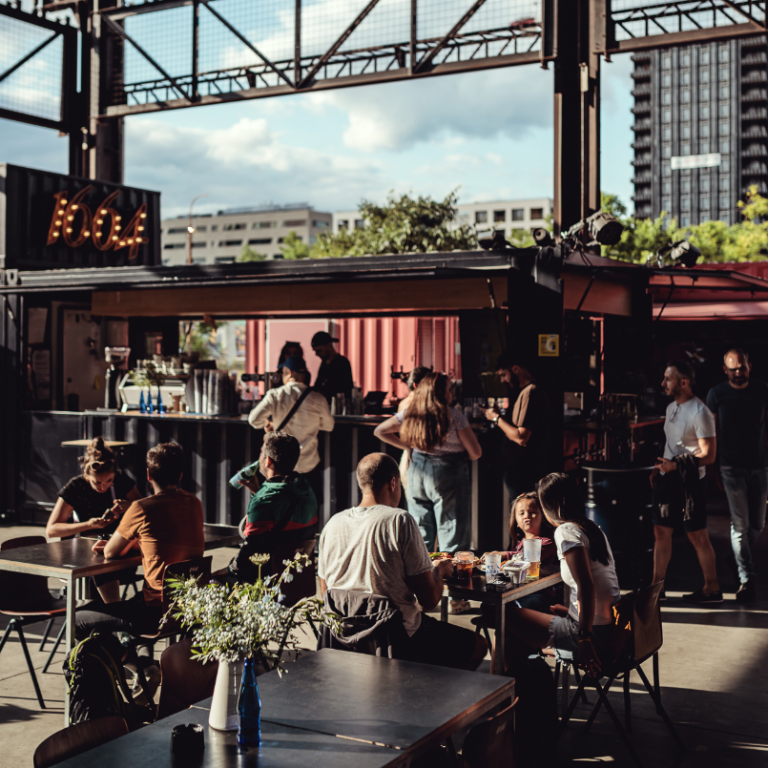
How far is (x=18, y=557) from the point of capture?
4.94m

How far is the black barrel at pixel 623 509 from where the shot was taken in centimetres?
740

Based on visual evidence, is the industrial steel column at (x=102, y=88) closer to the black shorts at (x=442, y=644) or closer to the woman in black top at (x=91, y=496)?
the woman in black top at (x=91, y=496)

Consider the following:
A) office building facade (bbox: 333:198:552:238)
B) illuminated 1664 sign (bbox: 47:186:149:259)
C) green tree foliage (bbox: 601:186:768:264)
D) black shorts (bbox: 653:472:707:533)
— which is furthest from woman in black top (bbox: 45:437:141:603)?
office building facade (bbox: 333:198:552:238)

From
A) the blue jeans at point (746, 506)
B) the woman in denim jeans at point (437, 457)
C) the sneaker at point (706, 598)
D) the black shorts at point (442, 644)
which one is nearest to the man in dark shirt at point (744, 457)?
the blue jeans at point (746, 506)

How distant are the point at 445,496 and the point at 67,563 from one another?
282 centimetres

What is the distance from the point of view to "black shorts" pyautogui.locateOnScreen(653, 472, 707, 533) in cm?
683

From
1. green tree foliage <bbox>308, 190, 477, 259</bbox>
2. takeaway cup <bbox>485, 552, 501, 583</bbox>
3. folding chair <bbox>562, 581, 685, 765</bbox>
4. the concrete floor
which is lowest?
the concrete floor

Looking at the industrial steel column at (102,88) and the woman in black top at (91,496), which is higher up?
the industrial steel column at (102,88)

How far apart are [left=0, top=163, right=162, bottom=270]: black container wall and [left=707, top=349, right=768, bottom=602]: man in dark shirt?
8045 millimetres

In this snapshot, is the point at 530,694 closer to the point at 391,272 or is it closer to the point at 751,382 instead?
the point at 751,382

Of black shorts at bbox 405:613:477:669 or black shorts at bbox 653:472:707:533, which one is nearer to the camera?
black shorts at bbox 405:613:477:669

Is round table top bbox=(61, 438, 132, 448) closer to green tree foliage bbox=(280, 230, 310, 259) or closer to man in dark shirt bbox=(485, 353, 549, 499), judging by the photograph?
man in dark shirt bbox=(485, 353, 549, 499)

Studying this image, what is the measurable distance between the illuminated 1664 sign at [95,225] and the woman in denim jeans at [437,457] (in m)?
6.48

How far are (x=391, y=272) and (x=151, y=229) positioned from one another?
20.8 feet
